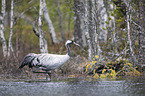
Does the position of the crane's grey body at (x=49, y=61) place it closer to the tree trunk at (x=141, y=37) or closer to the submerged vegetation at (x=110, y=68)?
the submerged vegetation at (x=110, y=68)

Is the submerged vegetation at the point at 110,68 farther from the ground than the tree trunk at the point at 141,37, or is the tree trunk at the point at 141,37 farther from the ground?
the tree trunk at the point at 141,37

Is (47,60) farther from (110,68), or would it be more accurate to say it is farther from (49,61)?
(110,68)

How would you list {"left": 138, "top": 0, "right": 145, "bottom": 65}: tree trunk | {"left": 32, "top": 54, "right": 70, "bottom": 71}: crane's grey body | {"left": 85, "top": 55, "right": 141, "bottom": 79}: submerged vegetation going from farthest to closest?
1. {"left": 138, "top": 0, "right": 145, "bottom": 65}: tree trunk
2. {"left": 85, "top": 55, "right": 141, "bottom": 79}: submerged vegetation
3. {"left": 32, "top": 54, "right": 70, "bottom": 71}: crane's grey body

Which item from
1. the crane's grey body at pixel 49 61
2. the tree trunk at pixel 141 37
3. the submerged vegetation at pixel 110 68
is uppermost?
the tree trunk at pixel 141 37

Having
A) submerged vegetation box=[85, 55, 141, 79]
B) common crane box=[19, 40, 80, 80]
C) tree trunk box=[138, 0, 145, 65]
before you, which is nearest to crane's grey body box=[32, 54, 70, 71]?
common crane box=[19, 40, 80, 80]

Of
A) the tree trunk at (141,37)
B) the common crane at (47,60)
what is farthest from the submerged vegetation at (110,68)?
the common crane at (47,60)

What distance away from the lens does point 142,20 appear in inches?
559

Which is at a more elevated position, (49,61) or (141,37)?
(141,37)

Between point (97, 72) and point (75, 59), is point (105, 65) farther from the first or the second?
point (75, 59)

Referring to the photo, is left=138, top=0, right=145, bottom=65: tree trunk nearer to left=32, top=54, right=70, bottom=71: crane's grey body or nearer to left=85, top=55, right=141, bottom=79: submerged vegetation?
left=85, top=55, right=141, bottom=79: submerged vegetation

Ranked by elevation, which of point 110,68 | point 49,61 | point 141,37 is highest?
point 141,37

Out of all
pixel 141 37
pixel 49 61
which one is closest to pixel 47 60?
pixel 49 61

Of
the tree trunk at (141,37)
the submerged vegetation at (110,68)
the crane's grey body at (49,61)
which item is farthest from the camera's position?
the tree trunk at (141,37)

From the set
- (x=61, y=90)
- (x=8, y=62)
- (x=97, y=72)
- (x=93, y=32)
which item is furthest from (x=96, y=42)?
(x=61, y=90)
